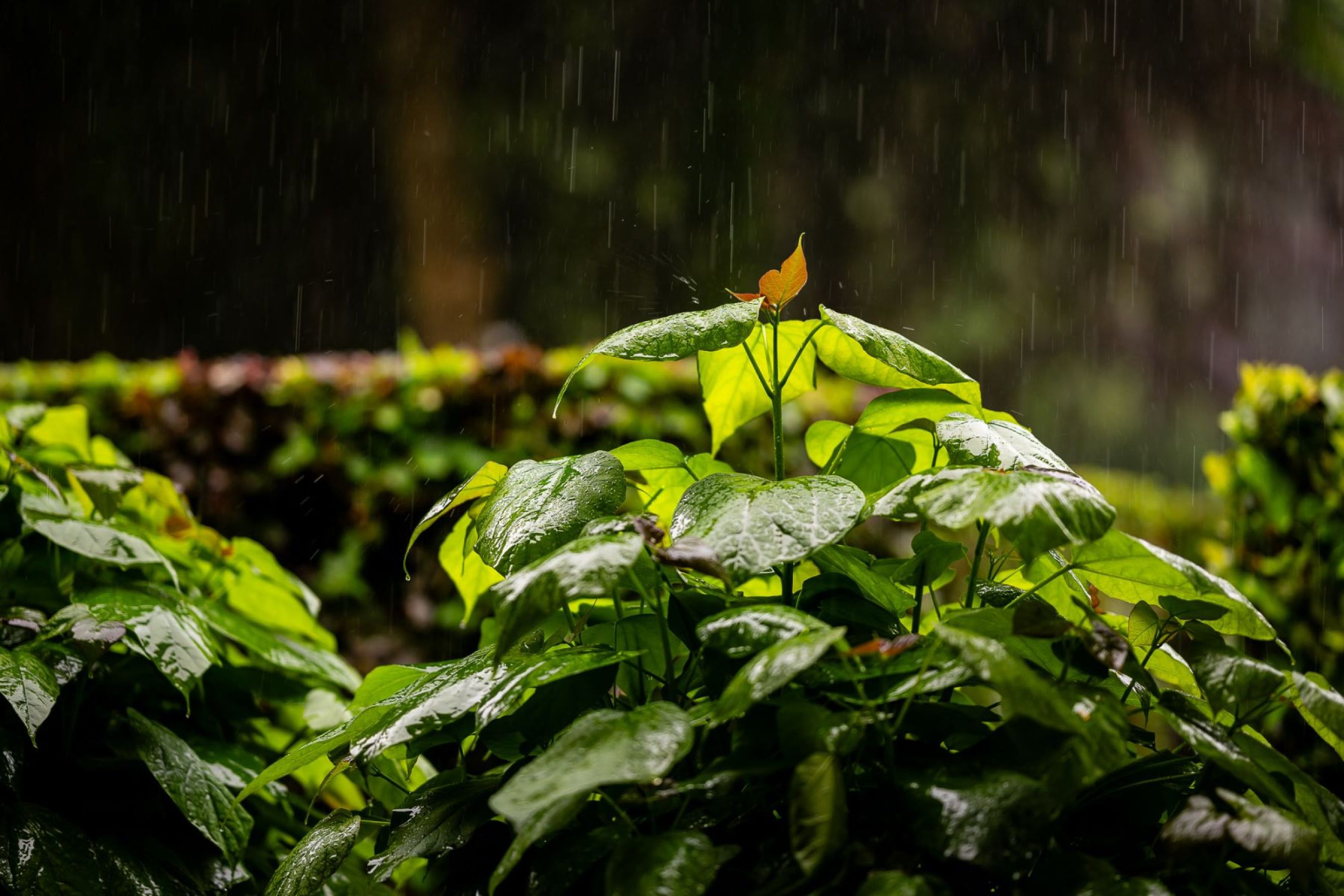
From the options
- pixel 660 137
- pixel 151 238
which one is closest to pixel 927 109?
pixel 660 137

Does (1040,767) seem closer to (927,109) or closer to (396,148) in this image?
(396,148)

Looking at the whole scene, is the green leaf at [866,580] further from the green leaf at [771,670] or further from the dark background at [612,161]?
the dark background at [612,161]

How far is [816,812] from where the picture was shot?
58 cm

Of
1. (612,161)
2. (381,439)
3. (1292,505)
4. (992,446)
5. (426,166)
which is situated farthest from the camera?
(612,161)

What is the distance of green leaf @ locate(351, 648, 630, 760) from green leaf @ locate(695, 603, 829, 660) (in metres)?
0.09

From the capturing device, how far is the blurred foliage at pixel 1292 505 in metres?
2.57

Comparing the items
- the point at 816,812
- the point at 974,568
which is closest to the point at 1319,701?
the point at 974,568

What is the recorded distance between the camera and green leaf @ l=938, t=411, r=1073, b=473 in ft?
2.50

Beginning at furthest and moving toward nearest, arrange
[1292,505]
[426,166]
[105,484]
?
[426,166] < [1292,505] < [105,484]

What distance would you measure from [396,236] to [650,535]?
395 inches

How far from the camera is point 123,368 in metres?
3.37

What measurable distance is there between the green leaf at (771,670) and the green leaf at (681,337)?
25cm

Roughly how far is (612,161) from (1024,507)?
35.9 feet

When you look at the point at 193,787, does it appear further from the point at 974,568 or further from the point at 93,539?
the point at 974,568
